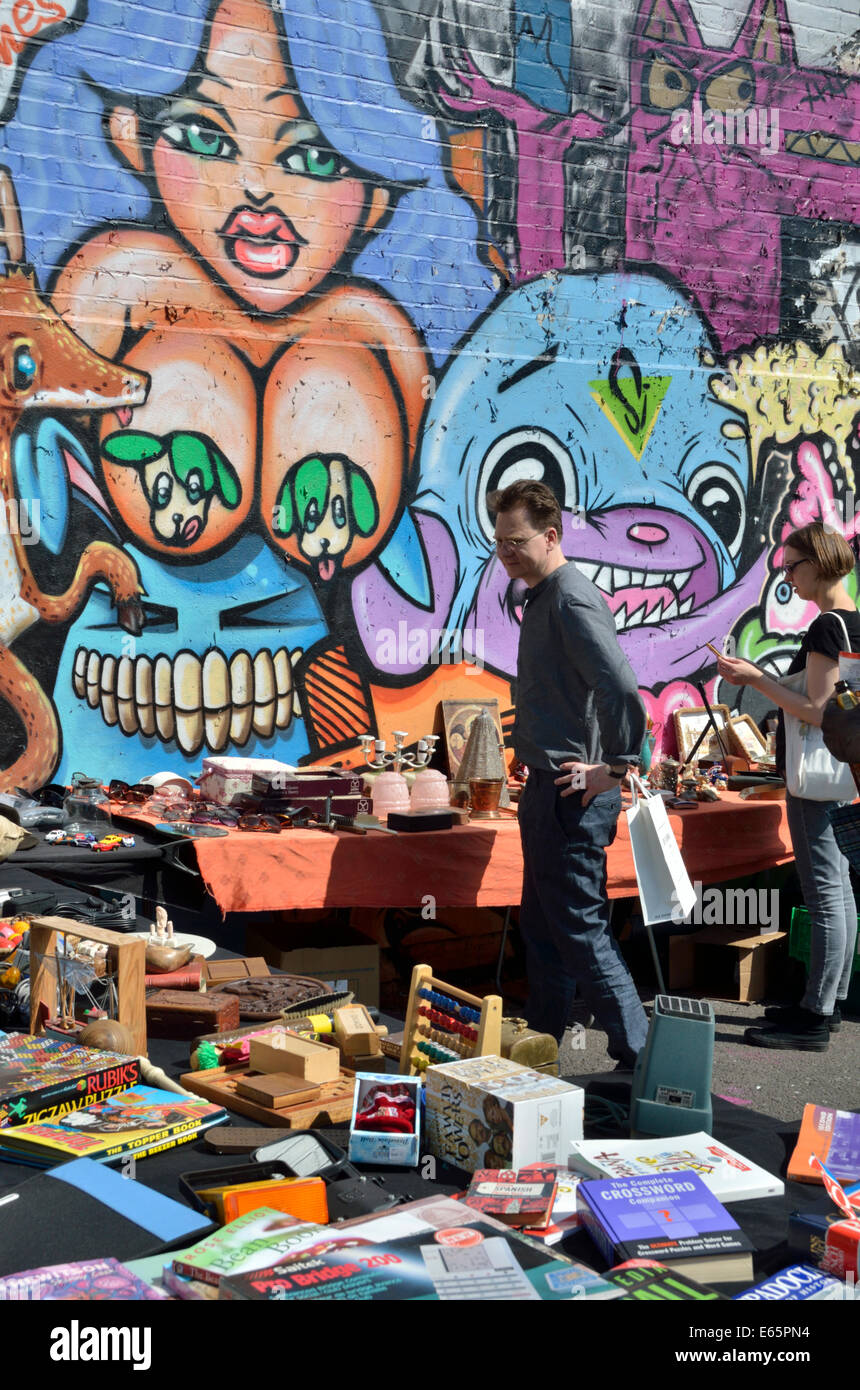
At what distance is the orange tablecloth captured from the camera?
15.6ft

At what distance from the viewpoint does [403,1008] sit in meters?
5.83

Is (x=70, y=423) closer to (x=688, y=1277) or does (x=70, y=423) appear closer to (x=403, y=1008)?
(x=403, y=1008)

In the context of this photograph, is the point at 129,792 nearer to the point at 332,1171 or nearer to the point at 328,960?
Result: the point at 328,960

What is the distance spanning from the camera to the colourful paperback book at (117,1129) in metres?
2.09

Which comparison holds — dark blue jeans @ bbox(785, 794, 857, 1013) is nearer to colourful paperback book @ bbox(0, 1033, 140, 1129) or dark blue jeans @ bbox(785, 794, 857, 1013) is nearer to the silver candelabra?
the silver candelabra

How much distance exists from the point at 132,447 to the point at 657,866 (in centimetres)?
308

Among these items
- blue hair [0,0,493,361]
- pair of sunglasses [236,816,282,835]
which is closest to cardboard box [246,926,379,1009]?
pair of sunglasses [236,816,282,835]

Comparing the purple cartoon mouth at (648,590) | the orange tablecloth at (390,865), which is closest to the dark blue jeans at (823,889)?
the orange tablecloth at (390,865)

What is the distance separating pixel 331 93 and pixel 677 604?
10.9 feet

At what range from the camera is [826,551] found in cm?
475

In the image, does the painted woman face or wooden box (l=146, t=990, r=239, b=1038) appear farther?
the painted woman face

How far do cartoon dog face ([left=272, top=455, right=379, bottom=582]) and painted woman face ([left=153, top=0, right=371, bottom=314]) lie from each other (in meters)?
0.78
